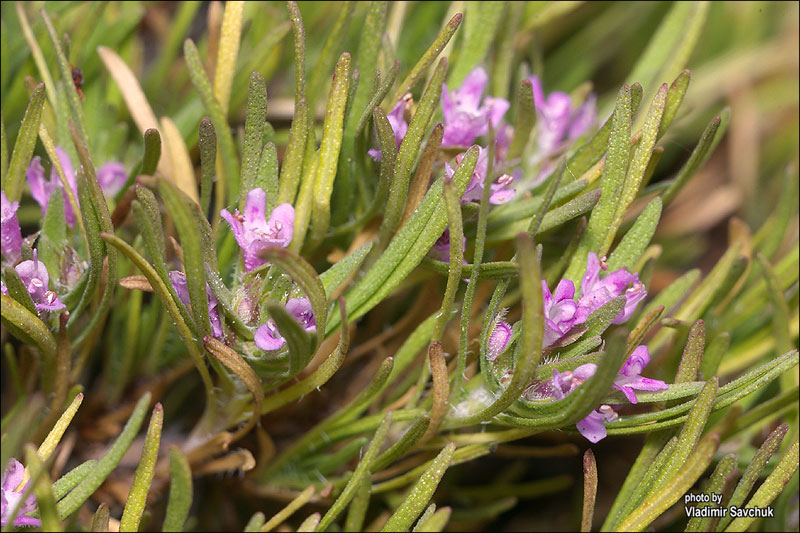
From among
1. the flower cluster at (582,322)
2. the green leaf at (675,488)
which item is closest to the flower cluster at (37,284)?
the flower cluster at (582,322)

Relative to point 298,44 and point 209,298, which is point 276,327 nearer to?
point 209,298

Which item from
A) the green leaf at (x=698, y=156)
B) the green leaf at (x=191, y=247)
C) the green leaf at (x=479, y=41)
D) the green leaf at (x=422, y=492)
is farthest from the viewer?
the green leaf at (x=479, y=41)

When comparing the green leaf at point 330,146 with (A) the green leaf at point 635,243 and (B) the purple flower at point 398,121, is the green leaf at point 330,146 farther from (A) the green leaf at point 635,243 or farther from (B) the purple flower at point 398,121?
(A) the green leaf at point 635,243

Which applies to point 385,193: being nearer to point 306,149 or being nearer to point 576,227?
point 306,149

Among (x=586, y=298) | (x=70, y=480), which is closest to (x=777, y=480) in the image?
(x=586, y=298)

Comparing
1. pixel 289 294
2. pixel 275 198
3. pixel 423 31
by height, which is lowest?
pixel 289 294

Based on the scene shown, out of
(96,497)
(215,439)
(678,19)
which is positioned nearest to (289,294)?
(215,439)
